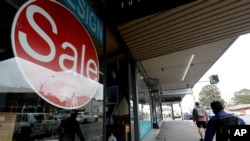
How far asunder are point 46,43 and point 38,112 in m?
0.52

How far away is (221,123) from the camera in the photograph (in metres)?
1.94

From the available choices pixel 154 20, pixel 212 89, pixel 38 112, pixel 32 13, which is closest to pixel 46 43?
pixel 32 13

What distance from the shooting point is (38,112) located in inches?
43.8

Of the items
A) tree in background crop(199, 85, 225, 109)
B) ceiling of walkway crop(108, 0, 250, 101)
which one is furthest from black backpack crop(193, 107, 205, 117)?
tree in background crop(199, 85, 225, 109)

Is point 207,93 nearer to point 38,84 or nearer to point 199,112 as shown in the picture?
point 199,112

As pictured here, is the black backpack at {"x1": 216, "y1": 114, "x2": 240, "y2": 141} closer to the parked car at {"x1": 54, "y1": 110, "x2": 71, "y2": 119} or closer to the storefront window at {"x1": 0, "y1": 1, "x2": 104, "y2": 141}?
the storefront window at {"x1": 0, "y1": 1, "x2": 104, "y2": 141}

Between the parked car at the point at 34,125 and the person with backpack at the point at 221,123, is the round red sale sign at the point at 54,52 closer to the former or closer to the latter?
the parked car at the point at 34,125

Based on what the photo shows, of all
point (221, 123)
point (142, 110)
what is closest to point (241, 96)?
point (142, 110)

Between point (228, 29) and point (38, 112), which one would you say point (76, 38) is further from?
point (228, 29)

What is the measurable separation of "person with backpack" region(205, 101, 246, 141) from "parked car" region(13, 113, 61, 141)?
6.31 feet

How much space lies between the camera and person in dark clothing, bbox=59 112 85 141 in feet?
4.46

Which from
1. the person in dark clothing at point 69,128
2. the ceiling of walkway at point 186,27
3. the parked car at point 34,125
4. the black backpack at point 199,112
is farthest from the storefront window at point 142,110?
the parked car at point 34,125

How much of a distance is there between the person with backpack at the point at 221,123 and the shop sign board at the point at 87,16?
191cm

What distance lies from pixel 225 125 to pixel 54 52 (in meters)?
2.13
